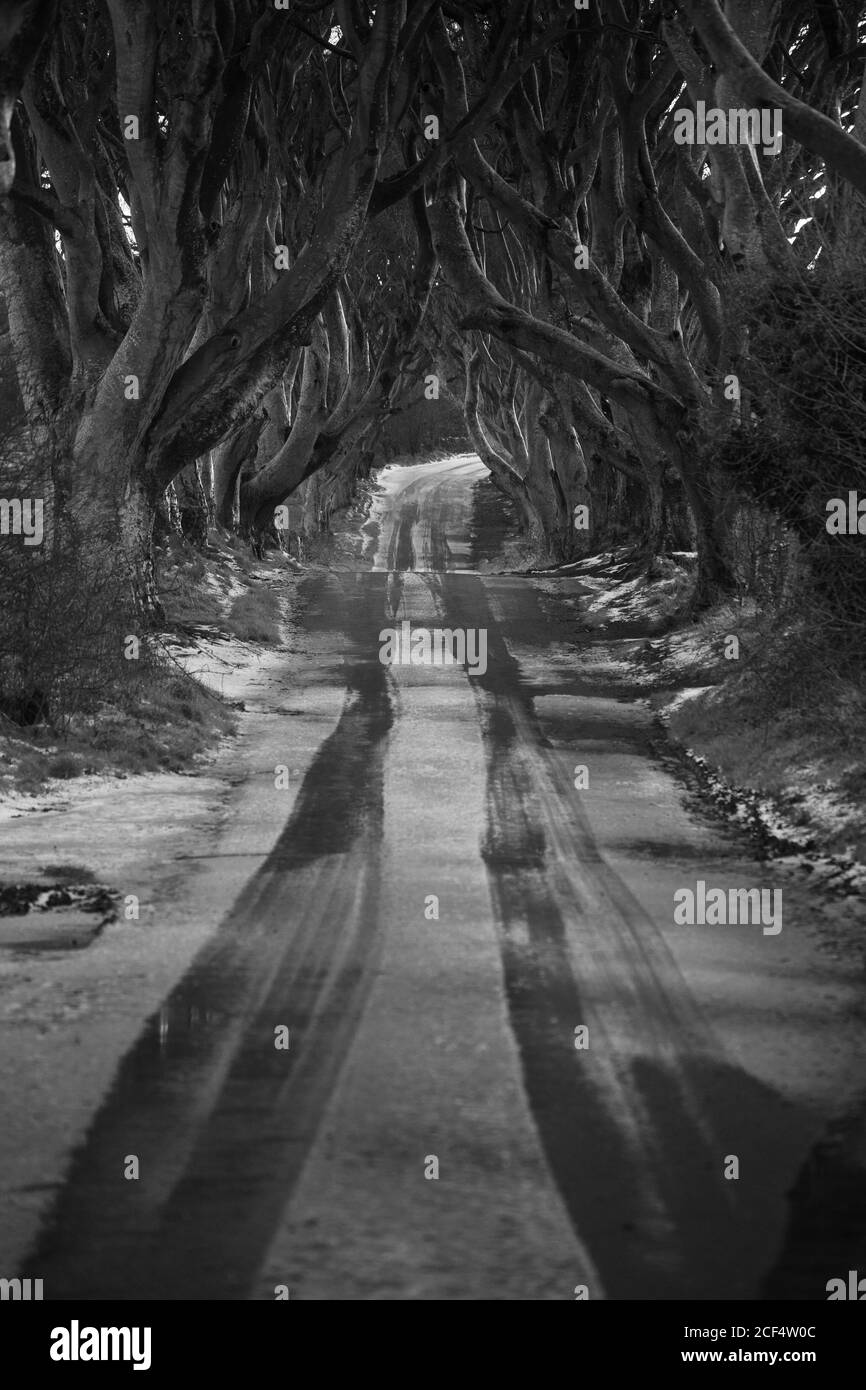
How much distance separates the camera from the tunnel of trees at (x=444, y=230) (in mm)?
13719

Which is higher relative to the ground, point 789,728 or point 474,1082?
point 789,728

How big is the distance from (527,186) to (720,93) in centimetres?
1270

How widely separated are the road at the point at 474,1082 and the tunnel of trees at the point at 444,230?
3.90 meters

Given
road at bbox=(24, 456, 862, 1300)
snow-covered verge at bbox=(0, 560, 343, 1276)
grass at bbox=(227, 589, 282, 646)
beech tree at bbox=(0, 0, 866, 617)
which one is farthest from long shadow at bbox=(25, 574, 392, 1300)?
grass at bbox=(227, 589, 282, 646)

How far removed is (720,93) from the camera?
16484mm

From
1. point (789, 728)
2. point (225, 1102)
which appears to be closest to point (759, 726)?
point (789, 728)

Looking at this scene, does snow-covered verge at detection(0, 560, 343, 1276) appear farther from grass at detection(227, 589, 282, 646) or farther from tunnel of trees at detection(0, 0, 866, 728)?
grass at detection(227, 589, 282, 646)

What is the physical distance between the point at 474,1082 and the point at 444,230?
20295 mm

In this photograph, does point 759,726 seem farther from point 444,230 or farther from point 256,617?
point 444,230

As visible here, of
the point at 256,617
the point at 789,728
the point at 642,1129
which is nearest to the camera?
the point at 642,1129

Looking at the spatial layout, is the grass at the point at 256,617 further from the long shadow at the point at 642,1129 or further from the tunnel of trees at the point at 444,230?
the long shadow at the point at 642,1129

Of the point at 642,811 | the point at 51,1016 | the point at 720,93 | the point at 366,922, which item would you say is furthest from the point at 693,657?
the point at 51,1016

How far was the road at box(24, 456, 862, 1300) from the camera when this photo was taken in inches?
182

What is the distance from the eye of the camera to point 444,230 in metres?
24.3
